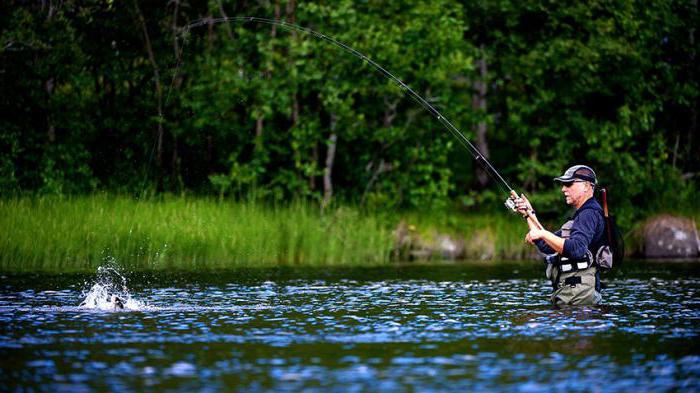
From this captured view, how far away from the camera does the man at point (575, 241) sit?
11.2 meters

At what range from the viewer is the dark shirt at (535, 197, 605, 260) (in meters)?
11.2

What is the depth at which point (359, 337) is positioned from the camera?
33.4 feet

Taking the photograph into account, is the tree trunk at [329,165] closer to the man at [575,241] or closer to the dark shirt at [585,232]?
the man at [575,241]

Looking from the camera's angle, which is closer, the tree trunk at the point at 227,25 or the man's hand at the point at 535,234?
the man's hand at the point at 535,234

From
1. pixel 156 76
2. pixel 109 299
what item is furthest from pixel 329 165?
pixel 109 299

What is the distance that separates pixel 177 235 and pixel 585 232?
8704 millimetres

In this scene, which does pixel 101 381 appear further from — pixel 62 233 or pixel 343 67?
pixel 343 67

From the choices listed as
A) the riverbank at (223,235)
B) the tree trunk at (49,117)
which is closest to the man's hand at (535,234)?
the riverbank at (223,235)

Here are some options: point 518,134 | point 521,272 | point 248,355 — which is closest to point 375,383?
point 248,355

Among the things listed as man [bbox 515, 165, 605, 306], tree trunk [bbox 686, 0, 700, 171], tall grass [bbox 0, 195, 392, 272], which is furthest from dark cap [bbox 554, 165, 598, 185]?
tree trunk [bbox 686, 0, 700, 171]

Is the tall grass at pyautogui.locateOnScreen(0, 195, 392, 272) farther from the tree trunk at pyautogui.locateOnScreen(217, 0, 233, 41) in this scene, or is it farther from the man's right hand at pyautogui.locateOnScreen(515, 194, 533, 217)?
the man's right hand at pyautogui.locateOnScreen(515, 194, 533, 217)

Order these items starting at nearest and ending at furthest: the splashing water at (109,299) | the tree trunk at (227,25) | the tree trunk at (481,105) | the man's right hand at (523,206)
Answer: the man's right hand at (523,206)
the splashing water at (109,299)
the tree trunk at (227,25)
the tree trunk at (481,105)

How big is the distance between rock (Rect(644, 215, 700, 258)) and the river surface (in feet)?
21.3

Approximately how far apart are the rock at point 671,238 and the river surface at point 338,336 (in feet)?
21.3
